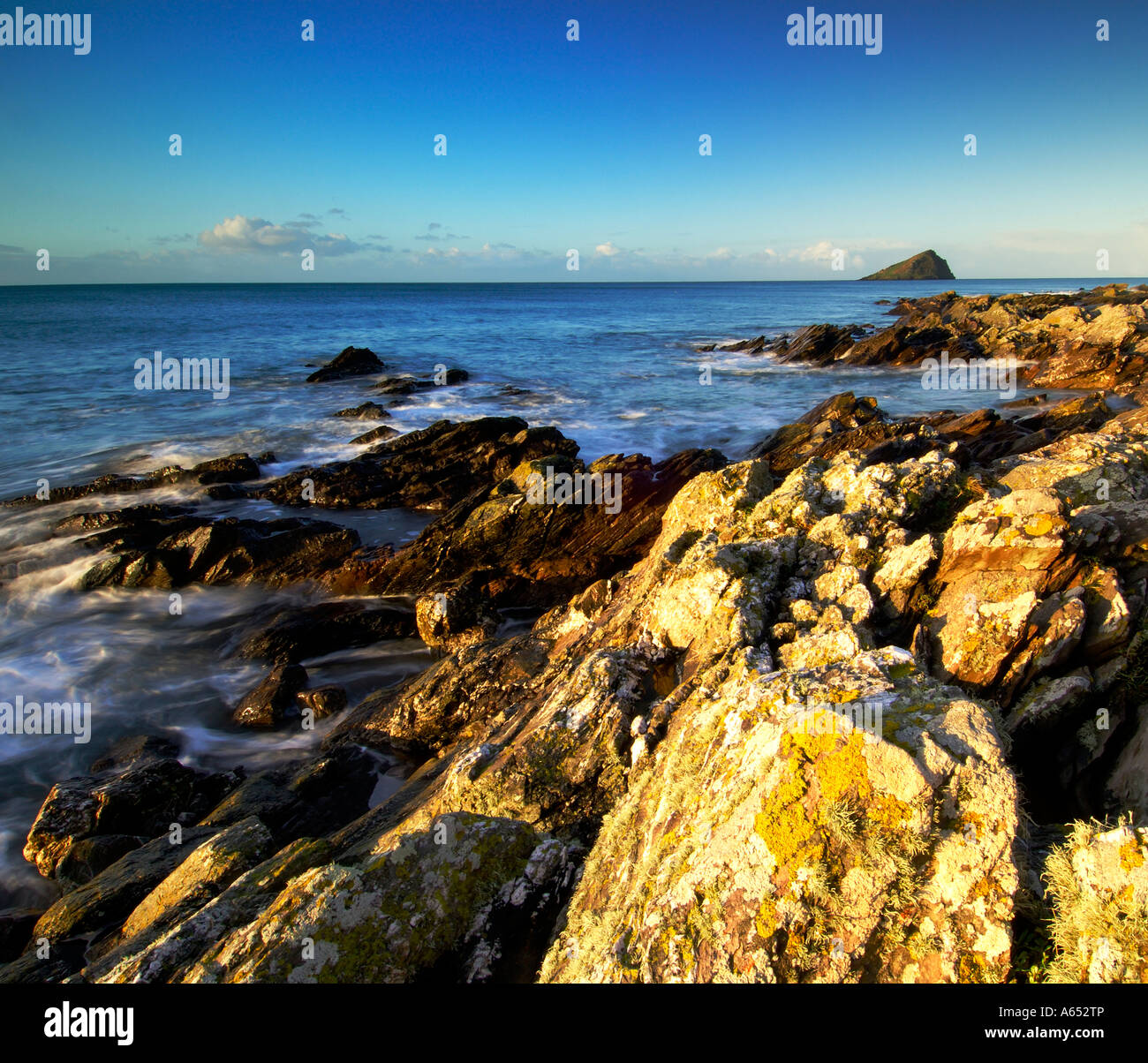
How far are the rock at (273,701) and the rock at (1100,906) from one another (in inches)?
519

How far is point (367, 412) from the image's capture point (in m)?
37.2

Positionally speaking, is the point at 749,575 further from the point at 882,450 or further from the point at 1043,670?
the point at 882,450

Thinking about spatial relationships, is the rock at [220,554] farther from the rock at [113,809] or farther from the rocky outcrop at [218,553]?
the rock at [113,809]

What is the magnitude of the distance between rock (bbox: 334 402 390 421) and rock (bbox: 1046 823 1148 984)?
3672cm

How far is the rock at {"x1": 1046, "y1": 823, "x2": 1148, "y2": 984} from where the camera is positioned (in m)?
3.27

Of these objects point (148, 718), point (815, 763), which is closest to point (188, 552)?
point (148, 718)

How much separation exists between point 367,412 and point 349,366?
1859 cm

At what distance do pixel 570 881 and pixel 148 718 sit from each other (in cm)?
1215

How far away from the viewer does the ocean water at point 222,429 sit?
13766mm

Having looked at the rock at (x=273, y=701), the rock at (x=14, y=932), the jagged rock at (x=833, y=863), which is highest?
the jagged rock at (x=833, y=863)

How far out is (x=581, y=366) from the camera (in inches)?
2250

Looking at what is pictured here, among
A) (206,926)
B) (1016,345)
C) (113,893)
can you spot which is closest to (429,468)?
(113,893)

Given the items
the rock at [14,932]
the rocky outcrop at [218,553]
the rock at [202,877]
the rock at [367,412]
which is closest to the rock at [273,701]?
the rock at [14,932]

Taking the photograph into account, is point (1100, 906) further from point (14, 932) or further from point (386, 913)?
→ point (14, 932)
